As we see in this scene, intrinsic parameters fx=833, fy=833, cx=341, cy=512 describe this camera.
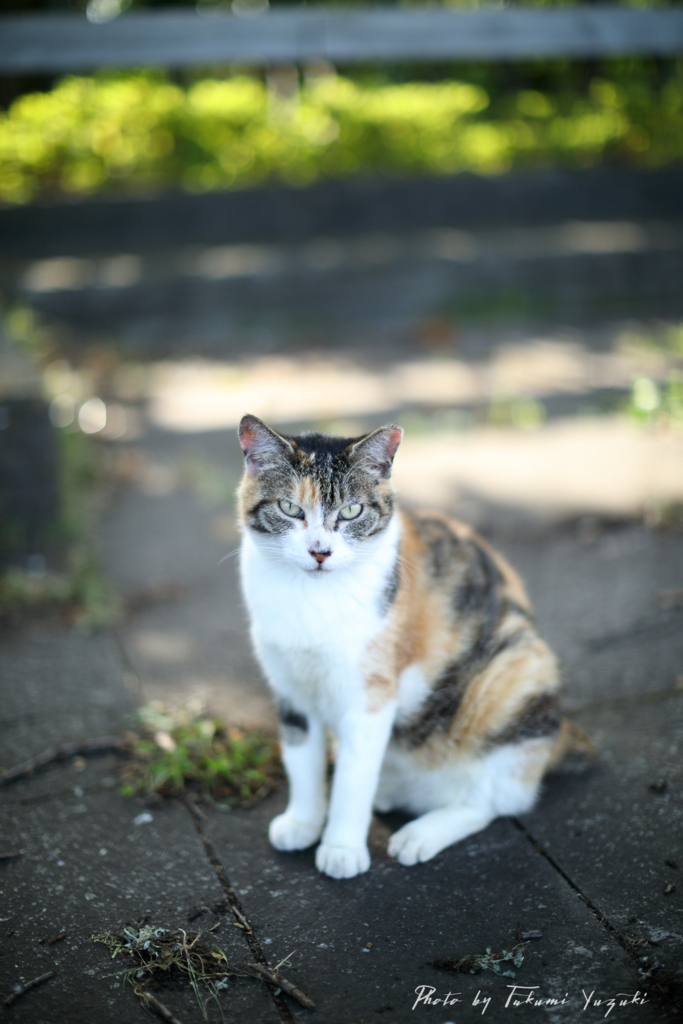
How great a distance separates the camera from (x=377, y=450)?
8.04 feet

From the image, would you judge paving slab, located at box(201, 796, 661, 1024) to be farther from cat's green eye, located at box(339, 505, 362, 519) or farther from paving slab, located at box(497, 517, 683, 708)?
cat's green eye, located at box(339, 505, 362, 519)

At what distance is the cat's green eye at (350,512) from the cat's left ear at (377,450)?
12 centimetres

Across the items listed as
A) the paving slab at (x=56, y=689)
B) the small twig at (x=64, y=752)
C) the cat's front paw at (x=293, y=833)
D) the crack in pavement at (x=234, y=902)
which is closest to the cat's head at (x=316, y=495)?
the cat's front paw at (x=293, y=833)

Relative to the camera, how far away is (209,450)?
18.2ft

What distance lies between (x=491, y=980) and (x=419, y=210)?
26.1ft

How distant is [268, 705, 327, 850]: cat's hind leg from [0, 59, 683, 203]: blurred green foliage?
6.97m

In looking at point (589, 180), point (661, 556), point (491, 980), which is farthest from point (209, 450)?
point (589, 180)

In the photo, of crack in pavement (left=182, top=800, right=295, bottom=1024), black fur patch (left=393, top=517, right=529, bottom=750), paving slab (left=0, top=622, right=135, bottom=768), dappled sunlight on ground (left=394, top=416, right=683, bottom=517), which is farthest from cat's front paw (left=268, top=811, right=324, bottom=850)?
dappled sunlight on ground (left=394, top=416, right=683, bottom=517)

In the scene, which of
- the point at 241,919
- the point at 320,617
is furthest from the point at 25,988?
the point at 320,617

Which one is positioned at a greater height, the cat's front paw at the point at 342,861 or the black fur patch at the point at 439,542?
the black fur patch at the point at 439,542

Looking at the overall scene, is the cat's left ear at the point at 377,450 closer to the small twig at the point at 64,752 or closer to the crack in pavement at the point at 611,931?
the crack in pavement at the point at 611,931

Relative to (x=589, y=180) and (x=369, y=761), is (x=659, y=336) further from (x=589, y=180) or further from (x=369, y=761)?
(x=369, y=761)

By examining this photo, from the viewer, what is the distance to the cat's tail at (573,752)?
8.94 feet

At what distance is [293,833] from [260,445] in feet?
3.85
